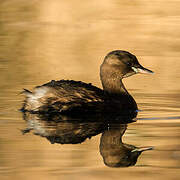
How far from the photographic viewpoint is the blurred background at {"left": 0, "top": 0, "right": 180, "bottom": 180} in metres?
7.60

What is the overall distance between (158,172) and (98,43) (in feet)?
46.7

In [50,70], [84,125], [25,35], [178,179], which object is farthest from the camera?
[25,35]

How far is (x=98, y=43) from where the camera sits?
70.1 feet

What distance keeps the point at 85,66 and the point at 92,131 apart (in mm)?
7398

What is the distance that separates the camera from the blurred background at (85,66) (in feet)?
24.9

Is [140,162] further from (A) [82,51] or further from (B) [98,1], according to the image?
(B) [98,1]

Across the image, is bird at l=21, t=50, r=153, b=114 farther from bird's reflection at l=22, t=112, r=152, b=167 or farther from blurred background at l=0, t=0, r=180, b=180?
blurred background at l=0, t=0, r=180, b=180

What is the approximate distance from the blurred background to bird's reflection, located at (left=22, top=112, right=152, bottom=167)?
0.12m

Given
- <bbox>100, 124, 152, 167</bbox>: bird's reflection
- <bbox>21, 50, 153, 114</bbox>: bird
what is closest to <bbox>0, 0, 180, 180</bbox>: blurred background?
<bbox>100, 124, 152, 167</bbox>: bird's reflection

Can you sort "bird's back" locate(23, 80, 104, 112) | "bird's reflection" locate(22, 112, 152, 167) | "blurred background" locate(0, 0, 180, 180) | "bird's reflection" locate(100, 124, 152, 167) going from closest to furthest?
1. "blurred background" locate(0, 0, 180, 180)
2. "bird's reflection" locate(100, 124, 152, 167)
3. "bird's reflection" locate(22, 112, 152, 167)
4. "bird's back" locate(23, 80, 104, 112)

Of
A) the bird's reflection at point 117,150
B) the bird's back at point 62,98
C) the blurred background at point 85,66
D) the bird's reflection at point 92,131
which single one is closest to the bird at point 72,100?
the bird's back at point 62,98

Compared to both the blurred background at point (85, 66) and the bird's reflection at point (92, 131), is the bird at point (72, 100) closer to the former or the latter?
the bird's reflection at point (92, 131)

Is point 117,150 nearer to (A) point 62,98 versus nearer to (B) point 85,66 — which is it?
(A) point 62,98

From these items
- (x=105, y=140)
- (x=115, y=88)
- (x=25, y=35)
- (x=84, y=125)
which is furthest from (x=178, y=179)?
(x=25, y=35)
